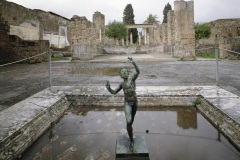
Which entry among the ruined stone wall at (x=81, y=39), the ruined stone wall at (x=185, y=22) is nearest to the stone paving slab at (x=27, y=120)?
the ruined stone wall at (x=81, y=39)

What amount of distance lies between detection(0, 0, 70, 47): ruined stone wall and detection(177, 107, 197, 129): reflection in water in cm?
1984

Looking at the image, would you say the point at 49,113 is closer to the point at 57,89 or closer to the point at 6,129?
the point at 6,129

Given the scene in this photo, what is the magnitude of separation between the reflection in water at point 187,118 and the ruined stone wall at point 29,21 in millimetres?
19839

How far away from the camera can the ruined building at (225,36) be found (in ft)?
53.4

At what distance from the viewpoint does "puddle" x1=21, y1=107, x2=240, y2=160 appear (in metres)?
3.06

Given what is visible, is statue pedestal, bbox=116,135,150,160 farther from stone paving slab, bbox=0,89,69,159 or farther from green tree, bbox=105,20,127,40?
green tree, bbox=105,20,127,40

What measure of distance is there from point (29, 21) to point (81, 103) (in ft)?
71.1

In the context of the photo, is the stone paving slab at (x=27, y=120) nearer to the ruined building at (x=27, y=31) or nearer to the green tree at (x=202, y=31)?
the ruined building at (x=27, y=31)

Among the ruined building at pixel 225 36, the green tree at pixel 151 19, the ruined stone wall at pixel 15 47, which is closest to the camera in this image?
the ruined stone wall at pixel 15 47

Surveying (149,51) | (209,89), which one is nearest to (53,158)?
(209,89)

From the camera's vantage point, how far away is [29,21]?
24.1 m

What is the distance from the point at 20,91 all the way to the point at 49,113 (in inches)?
86.0

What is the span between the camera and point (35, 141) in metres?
3.52

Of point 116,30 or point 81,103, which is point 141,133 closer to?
point 81,103
